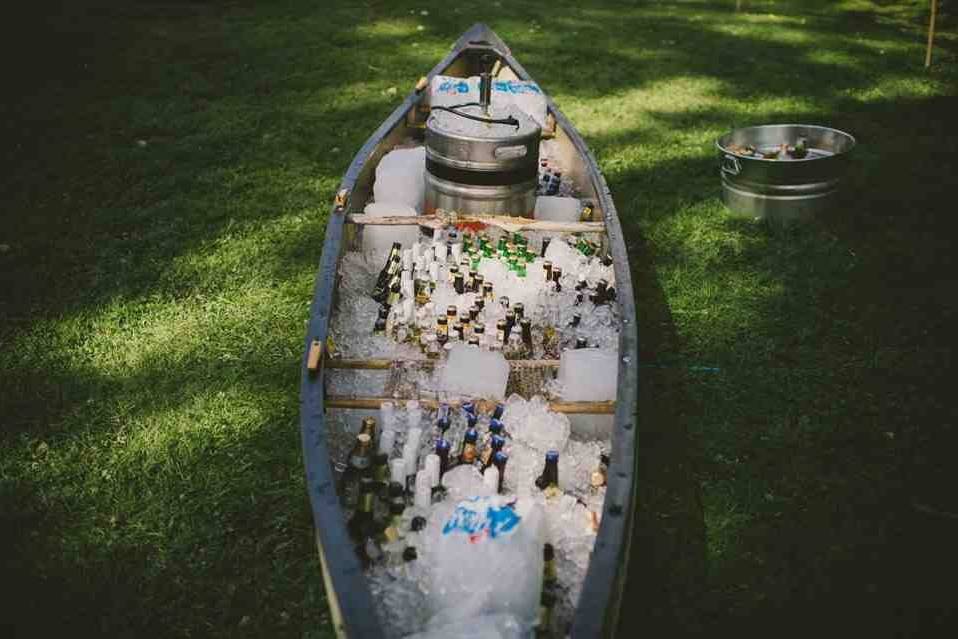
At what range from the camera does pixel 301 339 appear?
4.64 m

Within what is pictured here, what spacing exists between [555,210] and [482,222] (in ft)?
2.54

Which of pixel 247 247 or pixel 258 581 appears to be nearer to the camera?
pixel 258 581

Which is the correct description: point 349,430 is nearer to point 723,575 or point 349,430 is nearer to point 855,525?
point 723,575

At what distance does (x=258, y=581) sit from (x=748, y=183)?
477cm

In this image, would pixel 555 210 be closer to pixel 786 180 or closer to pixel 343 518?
pixel 786 180

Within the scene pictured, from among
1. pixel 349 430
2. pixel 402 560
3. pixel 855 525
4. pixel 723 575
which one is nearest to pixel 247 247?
pixel 349 430

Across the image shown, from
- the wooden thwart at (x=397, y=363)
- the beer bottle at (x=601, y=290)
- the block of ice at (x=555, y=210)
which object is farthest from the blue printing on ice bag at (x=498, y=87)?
the wooden thwart at (x=397, y=363)

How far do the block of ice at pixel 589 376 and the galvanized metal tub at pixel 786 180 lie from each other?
3281mm

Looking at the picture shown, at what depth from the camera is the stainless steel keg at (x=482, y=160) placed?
14.2 ft

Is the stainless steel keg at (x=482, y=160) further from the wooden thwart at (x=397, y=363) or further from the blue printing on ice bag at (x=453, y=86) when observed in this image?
the blue printing on ice bag at (x=453, y=86)

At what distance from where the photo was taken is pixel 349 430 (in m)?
3.20

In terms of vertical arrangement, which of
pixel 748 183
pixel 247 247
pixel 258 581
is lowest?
pixel 258 581

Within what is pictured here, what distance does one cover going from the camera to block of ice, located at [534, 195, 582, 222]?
16.1 feet

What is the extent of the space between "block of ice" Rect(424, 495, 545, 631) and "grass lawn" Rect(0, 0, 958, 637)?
35.3 inches
